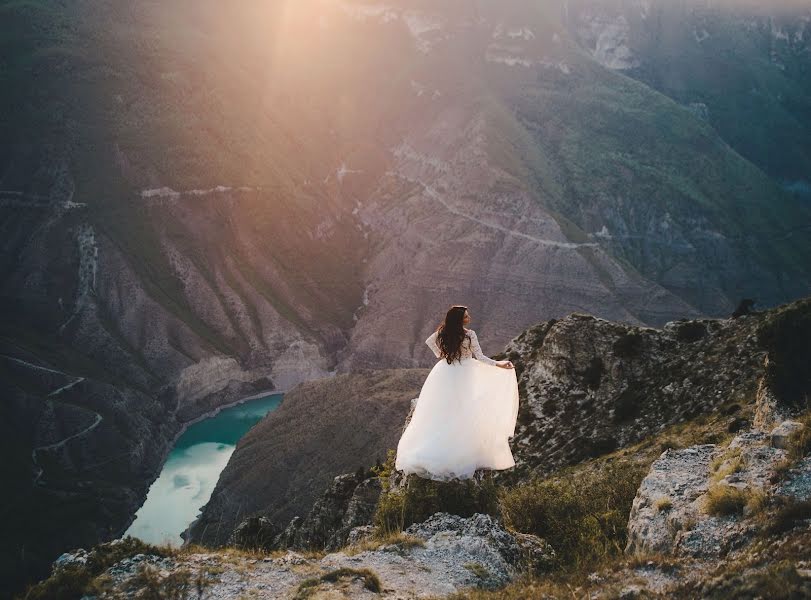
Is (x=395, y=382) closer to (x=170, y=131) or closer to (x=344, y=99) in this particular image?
(x=170, y=131)

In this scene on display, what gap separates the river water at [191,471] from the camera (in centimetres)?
5056

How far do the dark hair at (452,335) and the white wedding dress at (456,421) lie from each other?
0.35ft

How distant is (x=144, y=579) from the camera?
10.8 meters

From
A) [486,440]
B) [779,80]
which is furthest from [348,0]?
[486,440]

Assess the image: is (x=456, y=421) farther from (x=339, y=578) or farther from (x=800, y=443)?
(x=800, y=443)

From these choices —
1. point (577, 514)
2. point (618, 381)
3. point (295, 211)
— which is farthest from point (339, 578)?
A: point (295, 211)

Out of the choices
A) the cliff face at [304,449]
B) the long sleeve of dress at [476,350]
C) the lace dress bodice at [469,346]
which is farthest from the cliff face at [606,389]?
the cliff face at [304,449]

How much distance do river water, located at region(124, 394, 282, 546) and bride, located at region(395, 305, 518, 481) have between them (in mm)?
35339

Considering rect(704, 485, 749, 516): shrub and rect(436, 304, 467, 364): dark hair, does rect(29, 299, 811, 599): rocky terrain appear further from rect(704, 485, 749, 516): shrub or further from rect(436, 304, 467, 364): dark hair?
rect(436, 304, 467, 364): dark hair

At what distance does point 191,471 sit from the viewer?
5853 cm

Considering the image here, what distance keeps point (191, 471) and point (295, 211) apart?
150 ft

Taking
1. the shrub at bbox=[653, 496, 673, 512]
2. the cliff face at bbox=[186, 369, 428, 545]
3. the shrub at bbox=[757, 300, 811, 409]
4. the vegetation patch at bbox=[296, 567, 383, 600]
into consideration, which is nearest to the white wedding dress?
the vegetation patch at bbox=[296, 567, 383, 600]

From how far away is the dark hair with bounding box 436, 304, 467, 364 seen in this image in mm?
12172

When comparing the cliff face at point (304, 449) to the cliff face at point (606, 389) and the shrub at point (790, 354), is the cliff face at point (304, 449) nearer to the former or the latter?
the cliff face at point (606, 389)
